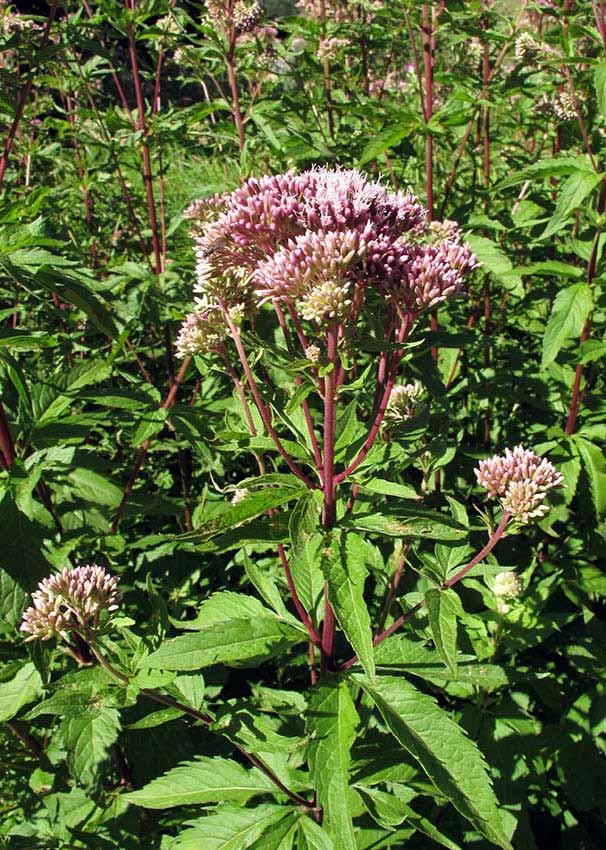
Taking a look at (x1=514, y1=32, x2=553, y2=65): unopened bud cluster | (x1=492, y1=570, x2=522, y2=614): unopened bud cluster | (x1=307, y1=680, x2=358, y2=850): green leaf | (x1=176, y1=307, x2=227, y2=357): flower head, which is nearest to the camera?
(x1=307, y1=680, x2=358, y2=850): green leaf

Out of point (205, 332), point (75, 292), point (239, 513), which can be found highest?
point (75, 292)

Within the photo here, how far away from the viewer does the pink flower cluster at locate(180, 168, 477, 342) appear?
149 centimetres

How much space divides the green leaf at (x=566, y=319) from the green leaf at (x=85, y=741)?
2007mm

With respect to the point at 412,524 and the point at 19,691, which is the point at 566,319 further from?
the point at 19,691

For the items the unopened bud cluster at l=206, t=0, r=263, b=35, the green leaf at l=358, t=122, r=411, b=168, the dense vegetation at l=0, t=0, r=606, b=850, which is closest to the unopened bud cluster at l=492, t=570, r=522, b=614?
the dense vegetation at l=0, t=0, r=606, b=850

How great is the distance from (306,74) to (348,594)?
362 cm

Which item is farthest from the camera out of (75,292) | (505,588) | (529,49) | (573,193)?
(529,49)

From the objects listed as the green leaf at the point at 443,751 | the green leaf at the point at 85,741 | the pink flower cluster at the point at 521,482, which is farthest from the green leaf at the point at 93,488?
the pink flower cluster at the point at 521,482

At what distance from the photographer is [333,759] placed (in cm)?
152

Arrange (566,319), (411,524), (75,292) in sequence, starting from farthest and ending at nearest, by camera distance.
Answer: (566,319) < (75,292) < (411,524)

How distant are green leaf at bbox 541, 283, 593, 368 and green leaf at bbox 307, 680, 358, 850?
1.63 m

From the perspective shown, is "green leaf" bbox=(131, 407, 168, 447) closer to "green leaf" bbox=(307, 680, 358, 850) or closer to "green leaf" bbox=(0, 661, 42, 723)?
"green leaf" bbox=(0, 661, 42, 723)

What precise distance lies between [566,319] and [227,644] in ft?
6.24

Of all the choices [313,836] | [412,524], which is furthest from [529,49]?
[313,836]
